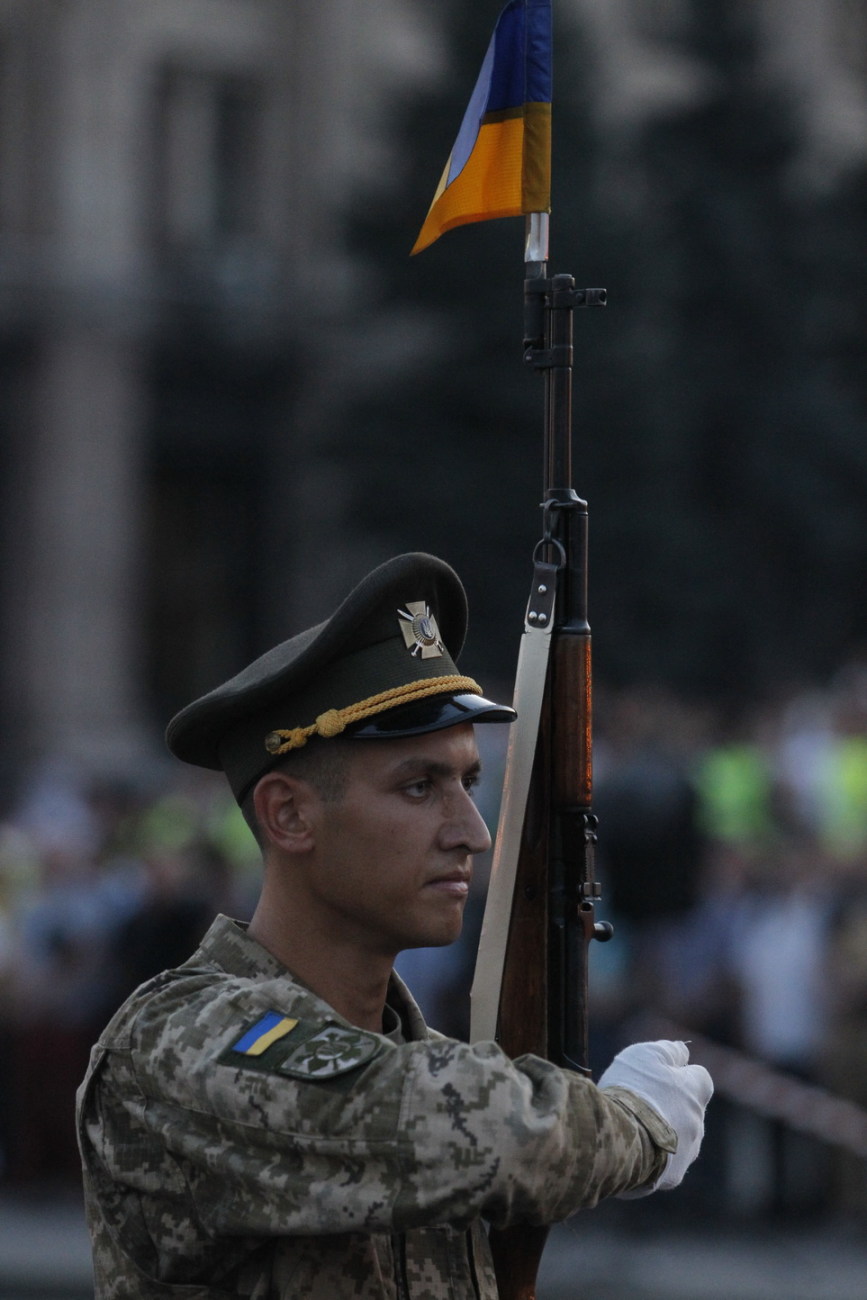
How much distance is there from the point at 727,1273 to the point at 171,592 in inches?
804

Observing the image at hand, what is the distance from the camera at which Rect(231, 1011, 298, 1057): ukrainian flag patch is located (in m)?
2.61

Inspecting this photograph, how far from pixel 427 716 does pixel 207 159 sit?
26.4m

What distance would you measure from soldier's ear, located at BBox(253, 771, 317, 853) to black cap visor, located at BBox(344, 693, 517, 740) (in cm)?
10

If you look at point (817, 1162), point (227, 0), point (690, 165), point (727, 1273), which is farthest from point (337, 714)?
point (227, 0)

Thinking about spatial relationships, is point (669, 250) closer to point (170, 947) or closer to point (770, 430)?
point (770, 430)

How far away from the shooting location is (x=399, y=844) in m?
2.81

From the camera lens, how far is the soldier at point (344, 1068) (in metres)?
2.51

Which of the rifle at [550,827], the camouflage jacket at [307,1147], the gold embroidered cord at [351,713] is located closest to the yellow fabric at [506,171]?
the rifle at [550,827]

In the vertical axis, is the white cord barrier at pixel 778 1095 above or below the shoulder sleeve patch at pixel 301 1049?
below

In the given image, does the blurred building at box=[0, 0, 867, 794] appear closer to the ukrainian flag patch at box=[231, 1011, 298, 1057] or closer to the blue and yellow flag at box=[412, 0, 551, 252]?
the blue and yellow flag at box=[412, 0, 551, 252]

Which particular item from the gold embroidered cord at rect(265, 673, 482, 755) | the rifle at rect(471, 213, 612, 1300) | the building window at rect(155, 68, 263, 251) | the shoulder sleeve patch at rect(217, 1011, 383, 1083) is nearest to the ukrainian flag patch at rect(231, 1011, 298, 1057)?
the shoulder sleeve patch at rect(217, 1011, 383, 1083)

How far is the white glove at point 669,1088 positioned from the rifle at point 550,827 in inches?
7.5

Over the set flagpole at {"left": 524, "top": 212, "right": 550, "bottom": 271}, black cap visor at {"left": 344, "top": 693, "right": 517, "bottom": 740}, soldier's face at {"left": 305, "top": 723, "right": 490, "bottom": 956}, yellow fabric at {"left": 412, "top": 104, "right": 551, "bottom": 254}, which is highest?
yellow fabric at {"left": 412, "top": 104, "right": 551, "bottom": 254}

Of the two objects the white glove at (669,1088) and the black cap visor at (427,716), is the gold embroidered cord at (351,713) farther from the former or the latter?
the white glove at (669,1088)
